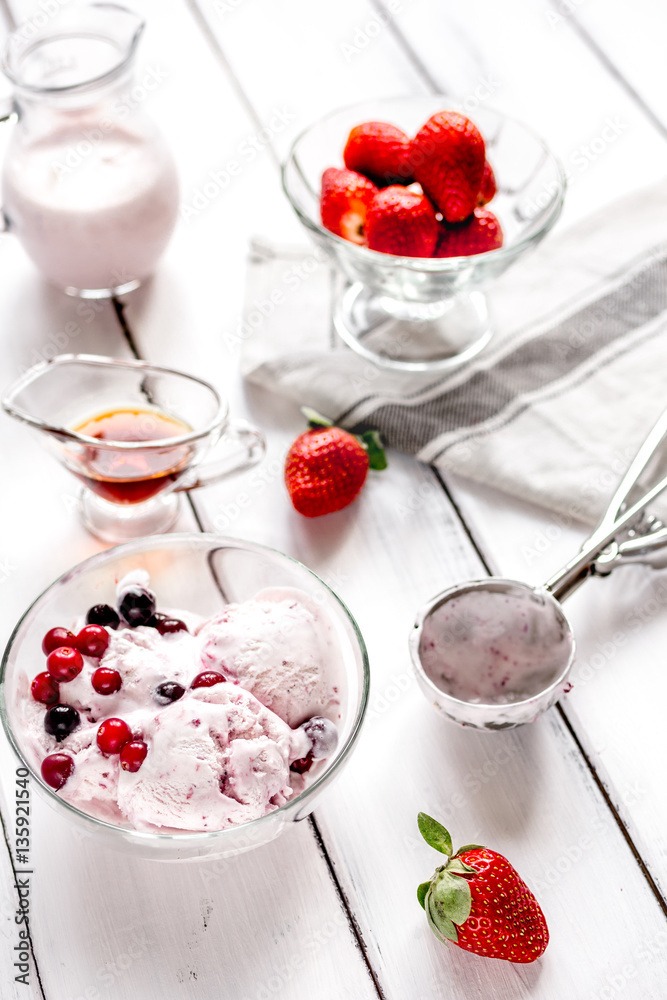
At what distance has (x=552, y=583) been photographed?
1.23m

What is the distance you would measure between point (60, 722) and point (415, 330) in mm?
897

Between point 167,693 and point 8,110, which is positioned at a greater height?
point 8,110

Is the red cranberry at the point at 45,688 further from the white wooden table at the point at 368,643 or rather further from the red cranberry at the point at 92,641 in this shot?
the white wooden table at the point at 368,643

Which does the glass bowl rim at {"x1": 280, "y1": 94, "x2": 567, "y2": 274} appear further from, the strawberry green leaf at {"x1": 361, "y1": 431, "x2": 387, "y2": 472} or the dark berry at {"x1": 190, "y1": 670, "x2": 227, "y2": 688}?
the dark berry at {"x1": 190, "y1": 670, "x2": 227, "y2": 688}

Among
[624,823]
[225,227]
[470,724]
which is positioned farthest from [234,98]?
[624,823]

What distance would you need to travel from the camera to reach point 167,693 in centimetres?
106

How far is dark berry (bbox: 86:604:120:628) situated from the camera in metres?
1.13

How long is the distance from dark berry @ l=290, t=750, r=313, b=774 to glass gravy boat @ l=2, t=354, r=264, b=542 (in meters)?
0.45

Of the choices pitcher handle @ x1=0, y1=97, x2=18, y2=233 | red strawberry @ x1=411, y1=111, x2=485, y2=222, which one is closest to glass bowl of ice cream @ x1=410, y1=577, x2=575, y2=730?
red strawberry @ x1=411, y1=111, x2=485, y2=222

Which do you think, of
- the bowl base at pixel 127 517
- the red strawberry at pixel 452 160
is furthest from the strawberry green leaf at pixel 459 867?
the red strawberry at pixel 452 160

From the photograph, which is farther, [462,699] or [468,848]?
[462,699]

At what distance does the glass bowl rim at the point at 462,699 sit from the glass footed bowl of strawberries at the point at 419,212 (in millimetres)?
476

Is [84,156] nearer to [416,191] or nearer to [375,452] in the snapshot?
[416,191]

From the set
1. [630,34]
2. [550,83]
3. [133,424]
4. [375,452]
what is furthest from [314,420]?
[630,34]
